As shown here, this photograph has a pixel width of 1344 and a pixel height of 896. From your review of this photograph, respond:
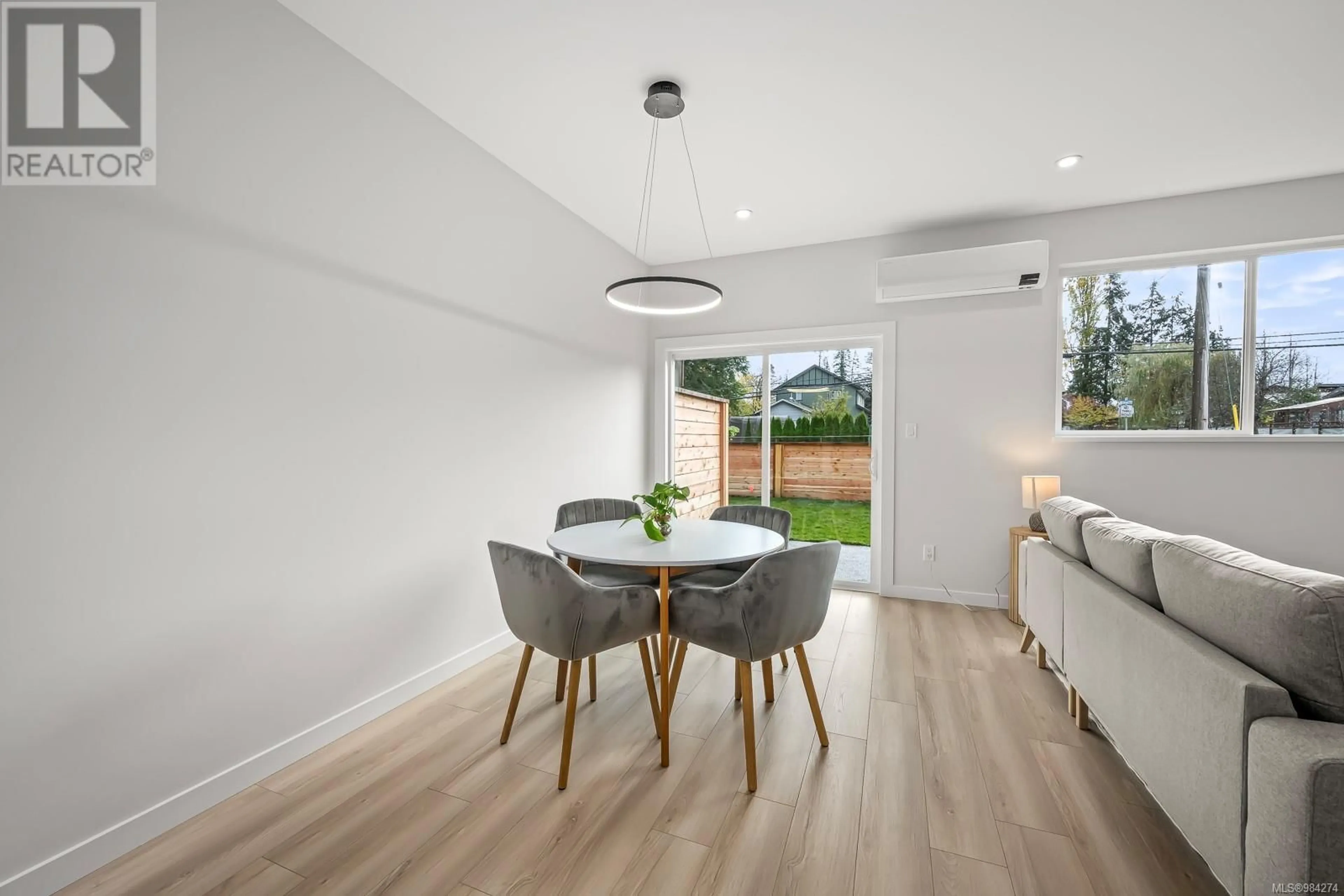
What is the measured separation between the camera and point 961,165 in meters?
2.87

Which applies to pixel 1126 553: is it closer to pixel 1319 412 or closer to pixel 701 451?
pixel 1319 412

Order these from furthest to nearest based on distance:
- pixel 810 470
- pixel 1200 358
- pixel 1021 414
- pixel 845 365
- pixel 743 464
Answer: pixel 743 464 → pixel 810 470 → pixel 845 365 → pixel 1021 414 → pixel 1200 358

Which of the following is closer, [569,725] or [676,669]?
[569,725]

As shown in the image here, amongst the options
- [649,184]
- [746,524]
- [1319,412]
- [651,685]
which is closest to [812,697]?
[651,685]

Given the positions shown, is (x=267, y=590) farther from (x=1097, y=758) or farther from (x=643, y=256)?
(x=643, y=256)

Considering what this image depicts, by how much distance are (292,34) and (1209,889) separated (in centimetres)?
374

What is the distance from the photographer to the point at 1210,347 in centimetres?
326

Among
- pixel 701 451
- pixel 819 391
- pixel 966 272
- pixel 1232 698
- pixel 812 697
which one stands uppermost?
pixel 966 272

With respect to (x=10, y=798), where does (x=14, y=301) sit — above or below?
above

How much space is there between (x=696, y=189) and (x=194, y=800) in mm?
3451

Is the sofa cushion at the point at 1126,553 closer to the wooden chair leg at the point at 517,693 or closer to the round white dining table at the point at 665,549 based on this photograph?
the round white dining table at the point at 665,549

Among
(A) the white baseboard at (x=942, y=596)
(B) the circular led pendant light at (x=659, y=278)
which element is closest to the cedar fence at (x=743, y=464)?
(A) the white baseboard at (x=942, y=596)

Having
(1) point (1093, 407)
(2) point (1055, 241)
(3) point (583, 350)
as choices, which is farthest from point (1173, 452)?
(3) point (583, 350)

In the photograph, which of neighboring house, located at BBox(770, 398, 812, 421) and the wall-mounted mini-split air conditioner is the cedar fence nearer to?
neighboring house, located at BBox(770, 398, 812, 421)
